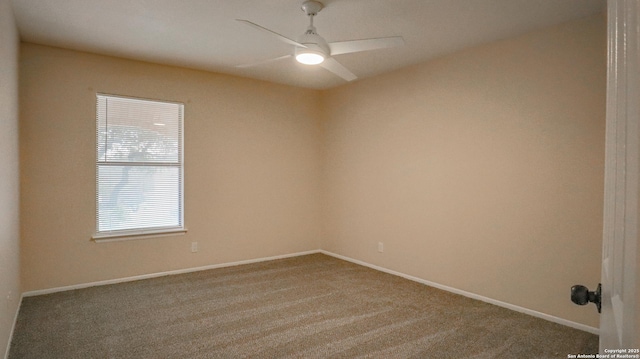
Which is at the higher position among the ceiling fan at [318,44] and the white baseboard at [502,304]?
the ceiling fan at [318,44]

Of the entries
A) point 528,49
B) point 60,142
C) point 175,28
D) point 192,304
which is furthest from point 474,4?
point 60,142

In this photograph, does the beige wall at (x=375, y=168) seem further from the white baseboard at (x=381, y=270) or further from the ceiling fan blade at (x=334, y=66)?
the ceiling fan blade at (x=334, y=66)

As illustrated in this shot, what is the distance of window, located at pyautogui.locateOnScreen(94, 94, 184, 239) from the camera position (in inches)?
165

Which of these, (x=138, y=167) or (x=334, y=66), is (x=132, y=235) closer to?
(x=138, y=167)

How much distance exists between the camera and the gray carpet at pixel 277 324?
2662 mm

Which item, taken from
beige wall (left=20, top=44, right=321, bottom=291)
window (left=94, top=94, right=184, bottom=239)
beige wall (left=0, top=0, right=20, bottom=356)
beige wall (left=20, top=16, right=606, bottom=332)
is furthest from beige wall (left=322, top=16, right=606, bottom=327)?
beige wall (left=0, top=0, right=20, bottom=356)

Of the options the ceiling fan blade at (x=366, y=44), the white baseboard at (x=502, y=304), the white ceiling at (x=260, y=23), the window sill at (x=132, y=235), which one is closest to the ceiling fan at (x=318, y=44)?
the ceiling fan blade at (x=366, y=44)

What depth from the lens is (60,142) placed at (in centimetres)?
390

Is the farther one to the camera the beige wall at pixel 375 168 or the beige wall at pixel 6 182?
the beige wall at pixel 375 168

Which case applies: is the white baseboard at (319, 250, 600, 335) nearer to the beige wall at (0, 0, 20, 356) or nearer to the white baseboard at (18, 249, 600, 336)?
the white baseboard at (18, 249, 600, 336)

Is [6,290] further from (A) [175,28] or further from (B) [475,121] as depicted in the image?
(B) [475,121]

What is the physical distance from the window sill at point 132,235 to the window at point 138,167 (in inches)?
0.5

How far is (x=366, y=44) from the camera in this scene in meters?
2.69

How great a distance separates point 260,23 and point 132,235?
2.87 meters
